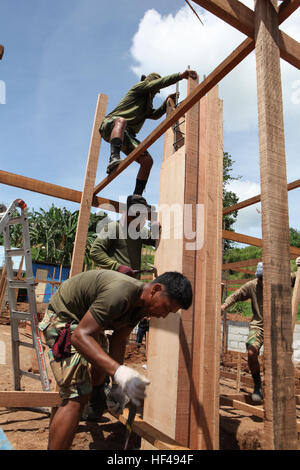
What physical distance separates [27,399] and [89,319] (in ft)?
4.08

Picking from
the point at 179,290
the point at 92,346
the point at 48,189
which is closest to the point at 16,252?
the point at 48,189

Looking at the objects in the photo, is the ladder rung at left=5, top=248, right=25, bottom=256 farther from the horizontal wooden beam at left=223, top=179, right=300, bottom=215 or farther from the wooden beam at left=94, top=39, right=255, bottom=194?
the horizontal wooden beam at left=223, top=179, right=300, bottom=215

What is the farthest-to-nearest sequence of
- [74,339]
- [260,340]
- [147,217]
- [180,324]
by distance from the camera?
[260,340]
[147,217]
[180,324]
[74,339]

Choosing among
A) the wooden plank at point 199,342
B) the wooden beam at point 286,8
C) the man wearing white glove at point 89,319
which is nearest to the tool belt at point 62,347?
the man wearing white glove at point 89,319

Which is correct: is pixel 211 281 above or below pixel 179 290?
above

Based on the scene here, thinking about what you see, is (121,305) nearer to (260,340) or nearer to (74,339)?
(74,339)

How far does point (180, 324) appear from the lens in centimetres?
228

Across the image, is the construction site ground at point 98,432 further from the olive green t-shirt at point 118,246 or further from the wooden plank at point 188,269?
the olive green t-shirt at point 118,246

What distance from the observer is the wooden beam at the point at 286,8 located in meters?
1.61

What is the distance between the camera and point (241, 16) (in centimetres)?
169

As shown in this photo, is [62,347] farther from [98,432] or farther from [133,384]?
[98,432]

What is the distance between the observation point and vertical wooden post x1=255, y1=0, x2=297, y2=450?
126cm

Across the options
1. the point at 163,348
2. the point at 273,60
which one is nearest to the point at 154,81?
the point at 273,60

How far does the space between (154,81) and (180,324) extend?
101 inches
